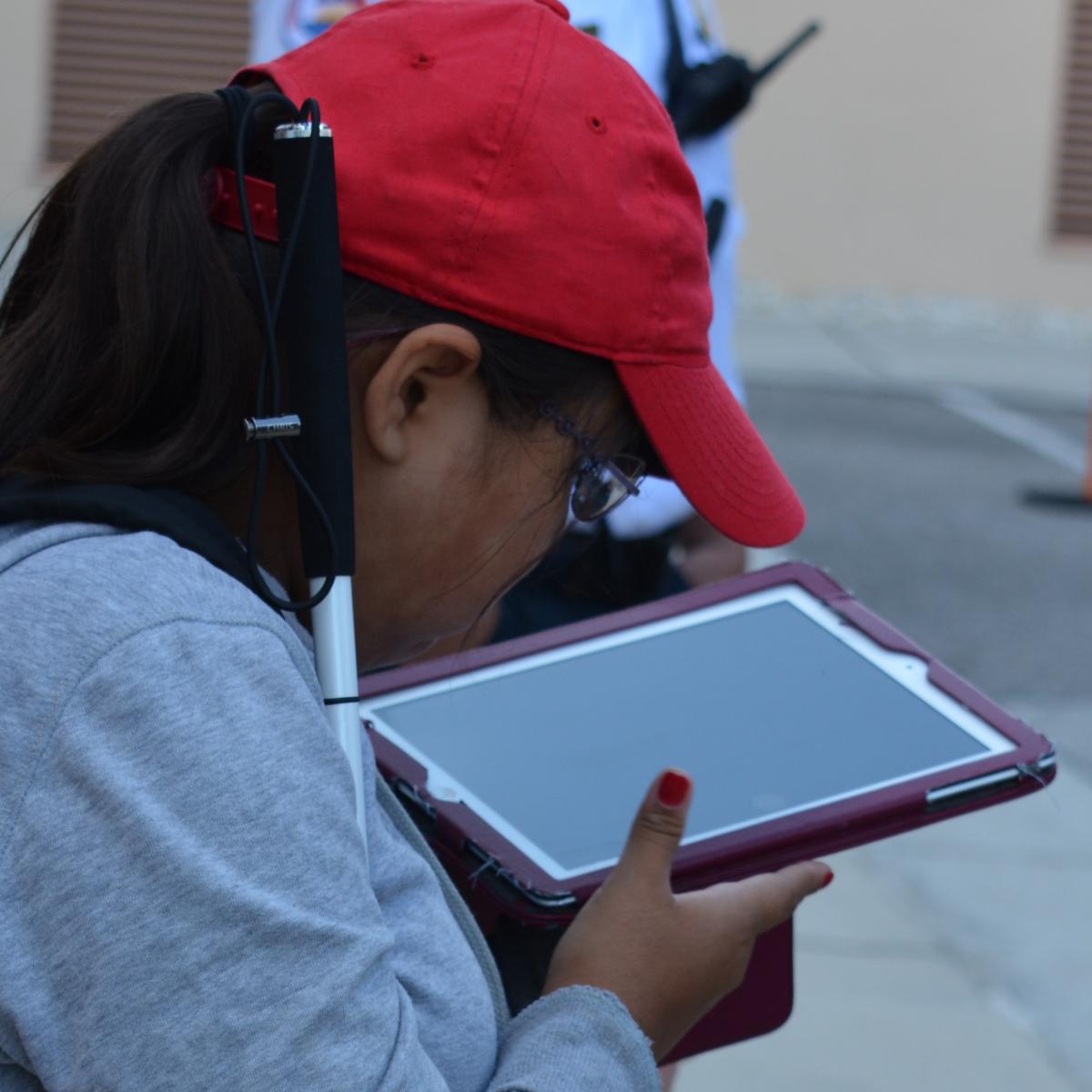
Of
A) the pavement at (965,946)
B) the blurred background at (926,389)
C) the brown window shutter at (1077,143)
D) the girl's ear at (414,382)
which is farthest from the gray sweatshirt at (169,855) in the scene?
the brown window shutter at (1077,143)

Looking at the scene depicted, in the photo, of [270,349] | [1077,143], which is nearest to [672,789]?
[270,349]

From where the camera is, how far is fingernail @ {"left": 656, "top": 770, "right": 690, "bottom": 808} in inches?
59.3

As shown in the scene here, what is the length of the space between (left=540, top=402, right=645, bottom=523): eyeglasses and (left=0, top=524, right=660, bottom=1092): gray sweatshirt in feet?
1.23

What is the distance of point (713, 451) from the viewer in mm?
1545

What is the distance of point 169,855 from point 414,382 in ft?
1.41

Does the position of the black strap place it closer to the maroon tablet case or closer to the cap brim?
the cap brim

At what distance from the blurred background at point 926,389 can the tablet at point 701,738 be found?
0.70 meters

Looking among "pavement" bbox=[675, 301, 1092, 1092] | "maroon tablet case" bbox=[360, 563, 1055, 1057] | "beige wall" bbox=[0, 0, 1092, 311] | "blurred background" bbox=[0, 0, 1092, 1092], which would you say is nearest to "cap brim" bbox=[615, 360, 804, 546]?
"maroon tablet case" bbox=[360, 563, 1055, 1057]

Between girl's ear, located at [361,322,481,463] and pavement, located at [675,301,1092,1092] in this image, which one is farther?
pavement, located at [675,301,1092,1092]

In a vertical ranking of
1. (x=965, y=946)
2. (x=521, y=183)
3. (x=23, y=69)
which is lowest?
(x=965, y=946)

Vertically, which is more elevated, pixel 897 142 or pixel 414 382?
pixel 414 382

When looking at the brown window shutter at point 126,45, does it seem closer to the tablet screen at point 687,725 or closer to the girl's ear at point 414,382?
the tablet screen at point 687,725

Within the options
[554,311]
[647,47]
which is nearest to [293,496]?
[554,311]

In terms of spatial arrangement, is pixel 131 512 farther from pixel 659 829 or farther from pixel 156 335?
pixel 659 829
